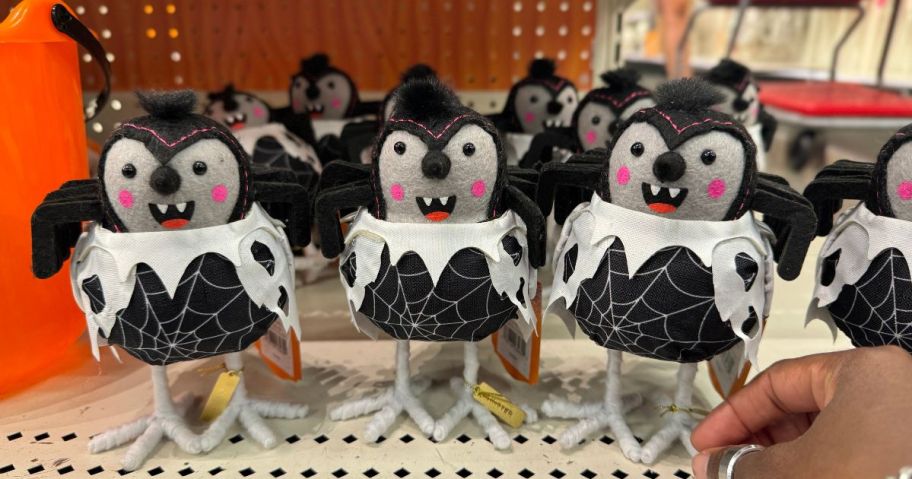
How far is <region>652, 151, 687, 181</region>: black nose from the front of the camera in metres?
0.71

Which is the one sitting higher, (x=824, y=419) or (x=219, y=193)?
(x=219, y=193)

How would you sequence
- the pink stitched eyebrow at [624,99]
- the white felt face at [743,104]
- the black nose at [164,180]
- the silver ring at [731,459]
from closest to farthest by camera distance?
the silver ring at [731,459]
the black nose at [164,180]
the pink stitched eyebrow at [624,99]
the white felt face at [743,104]

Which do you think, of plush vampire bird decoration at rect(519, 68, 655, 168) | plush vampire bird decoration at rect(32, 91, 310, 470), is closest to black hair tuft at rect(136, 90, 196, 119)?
plush vampire bird decoration at rect(32, 91, 310, 470)

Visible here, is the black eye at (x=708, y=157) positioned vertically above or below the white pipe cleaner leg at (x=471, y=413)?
above

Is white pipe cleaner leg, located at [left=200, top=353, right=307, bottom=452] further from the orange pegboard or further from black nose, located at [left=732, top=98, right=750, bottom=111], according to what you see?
black nose, located at [left=732, top=98, right=750, bottom=111]

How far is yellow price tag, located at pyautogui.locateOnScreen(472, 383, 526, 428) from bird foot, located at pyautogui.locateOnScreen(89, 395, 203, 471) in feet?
1.22

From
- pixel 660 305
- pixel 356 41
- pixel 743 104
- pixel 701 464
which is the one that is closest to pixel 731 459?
pixel 701 464

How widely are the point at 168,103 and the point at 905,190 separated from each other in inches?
31.8

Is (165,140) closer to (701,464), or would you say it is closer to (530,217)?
(530,217)

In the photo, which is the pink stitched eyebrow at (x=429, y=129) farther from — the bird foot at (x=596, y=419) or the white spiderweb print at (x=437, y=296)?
the bird foot at (x=596, y=419)

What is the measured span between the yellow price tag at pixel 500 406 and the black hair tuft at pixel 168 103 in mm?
516

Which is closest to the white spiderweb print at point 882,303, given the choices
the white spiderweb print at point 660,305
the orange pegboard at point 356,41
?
the white spiderweb print at point 660,305

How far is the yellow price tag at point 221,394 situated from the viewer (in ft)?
3.03

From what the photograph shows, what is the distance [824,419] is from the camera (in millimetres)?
503
